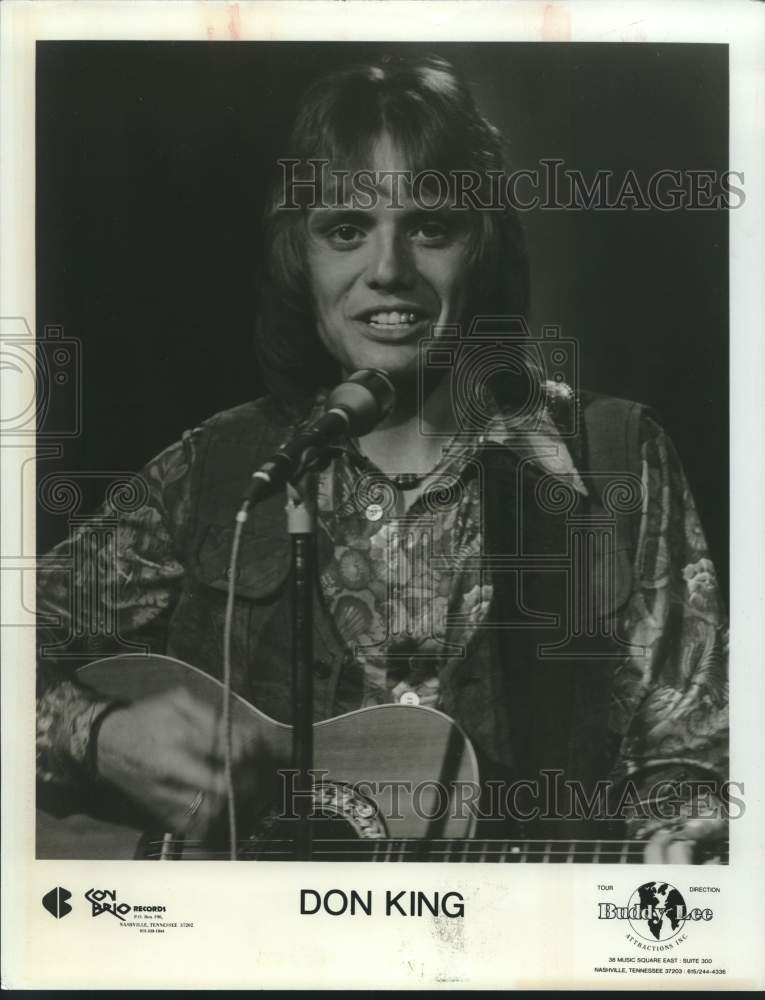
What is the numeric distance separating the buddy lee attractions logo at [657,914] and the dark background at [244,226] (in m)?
0.82

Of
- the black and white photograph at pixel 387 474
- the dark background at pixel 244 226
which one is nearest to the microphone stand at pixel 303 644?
the black and white photograph at pixel 387 474

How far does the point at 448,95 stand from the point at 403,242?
385 millimetres

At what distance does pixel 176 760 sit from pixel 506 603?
0.91 metres

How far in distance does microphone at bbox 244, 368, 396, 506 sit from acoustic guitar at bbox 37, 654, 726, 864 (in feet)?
1.68

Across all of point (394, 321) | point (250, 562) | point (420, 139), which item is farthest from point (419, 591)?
point (420, 139)

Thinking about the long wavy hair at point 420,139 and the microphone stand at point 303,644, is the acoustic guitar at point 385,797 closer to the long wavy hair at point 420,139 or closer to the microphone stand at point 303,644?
the microphone stand at point 303,644

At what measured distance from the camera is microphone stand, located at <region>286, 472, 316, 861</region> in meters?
2.44

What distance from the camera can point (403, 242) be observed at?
2.46 meters

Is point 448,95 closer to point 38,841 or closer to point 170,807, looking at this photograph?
point 170,807

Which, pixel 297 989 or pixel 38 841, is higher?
pixel 38 841

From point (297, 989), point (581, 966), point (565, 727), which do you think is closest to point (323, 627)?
point (565, 727)

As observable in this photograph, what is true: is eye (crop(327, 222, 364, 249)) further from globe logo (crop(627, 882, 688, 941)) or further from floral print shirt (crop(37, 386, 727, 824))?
globe logo (crop(627, 882, 688, 941))

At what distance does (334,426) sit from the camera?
8.11 feet

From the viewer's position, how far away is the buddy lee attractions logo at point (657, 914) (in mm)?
2457
